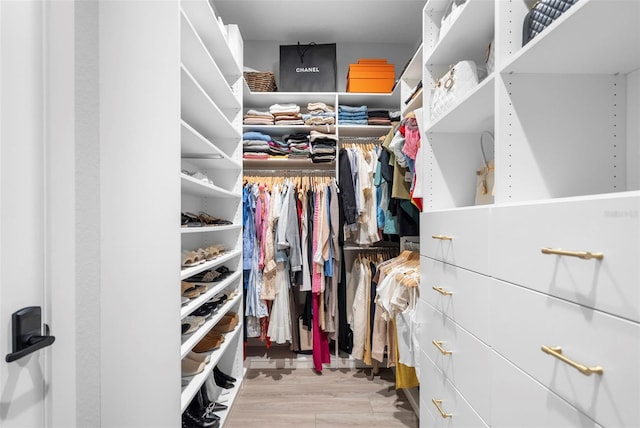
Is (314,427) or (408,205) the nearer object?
(314,427)

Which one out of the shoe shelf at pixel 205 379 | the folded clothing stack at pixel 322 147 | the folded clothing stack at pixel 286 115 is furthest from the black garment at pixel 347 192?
the shoe shelf at pixel 205 379

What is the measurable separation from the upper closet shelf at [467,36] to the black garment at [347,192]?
984mm

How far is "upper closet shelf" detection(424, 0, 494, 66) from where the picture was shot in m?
1.12

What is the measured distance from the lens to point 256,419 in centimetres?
189

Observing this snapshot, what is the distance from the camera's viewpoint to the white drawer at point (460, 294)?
94 cm

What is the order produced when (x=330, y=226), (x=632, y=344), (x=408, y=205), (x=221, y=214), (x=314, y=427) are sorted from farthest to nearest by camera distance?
1. (x=330, y=226)
2. (x=221, y=214)
3. (x=408, y=205)
4. (x=314, y=427)
5. (x=632, y=344)

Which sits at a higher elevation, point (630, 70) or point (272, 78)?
point (272, 78)

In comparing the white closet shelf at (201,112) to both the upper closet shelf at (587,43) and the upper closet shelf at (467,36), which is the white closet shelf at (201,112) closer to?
the upper closet shelf at (467,36)

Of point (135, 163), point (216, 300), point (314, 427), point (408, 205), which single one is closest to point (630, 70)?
point (408, 205)

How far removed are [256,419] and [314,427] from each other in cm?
37

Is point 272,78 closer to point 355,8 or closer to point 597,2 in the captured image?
point 355,8

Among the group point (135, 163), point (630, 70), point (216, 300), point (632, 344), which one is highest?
point (630, 70)

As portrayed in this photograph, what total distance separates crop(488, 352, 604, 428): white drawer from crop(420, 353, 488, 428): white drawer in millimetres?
122

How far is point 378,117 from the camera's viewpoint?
8.59 feet
